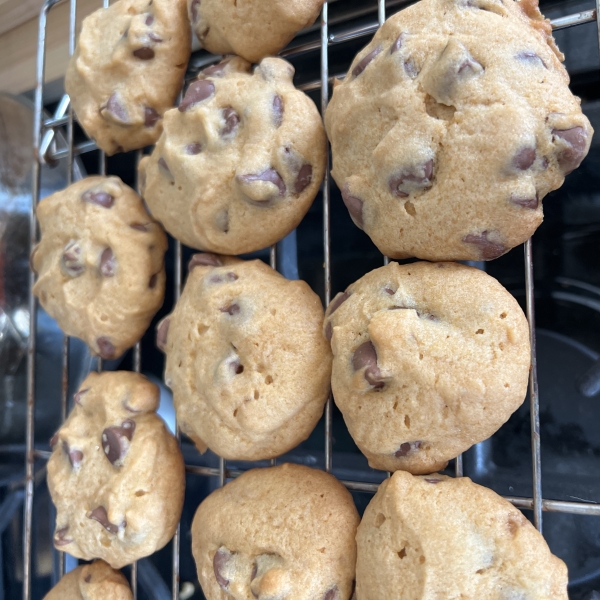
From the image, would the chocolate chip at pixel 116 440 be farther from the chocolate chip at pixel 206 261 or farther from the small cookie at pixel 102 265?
the chocolate chip at pixel 206 261

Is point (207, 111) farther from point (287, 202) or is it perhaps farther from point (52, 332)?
point (52, 332)

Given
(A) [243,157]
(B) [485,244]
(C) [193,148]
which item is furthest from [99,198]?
(B) [485,244]

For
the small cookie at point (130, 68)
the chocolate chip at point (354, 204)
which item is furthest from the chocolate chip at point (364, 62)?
the small cookie at point (130, 68)

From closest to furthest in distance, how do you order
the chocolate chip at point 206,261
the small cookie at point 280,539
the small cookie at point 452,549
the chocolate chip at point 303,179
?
the small cookie at point 452,549 < the small cookie at point 280,539 < the chocolate chip at point 303,179 < the chocolate chip at point 206,261

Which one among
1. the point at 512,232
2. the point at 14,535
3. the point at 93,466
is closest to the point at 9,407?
the point at 14,535

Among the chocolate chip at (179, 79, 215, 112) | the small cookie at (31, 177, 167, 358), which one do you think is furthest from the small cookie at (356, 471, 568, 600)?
the chocolate chip at (179, 79, 215, 112)

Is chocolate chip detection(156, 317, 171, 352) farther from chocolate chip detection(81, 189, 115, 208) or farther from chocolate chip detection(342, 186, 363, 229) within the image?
chocolate chip detection(342, 186, 363, 229)

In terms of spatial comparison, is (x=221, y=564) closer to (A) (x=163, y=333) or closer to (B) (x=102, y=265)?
(A) (x=163, y=333)
